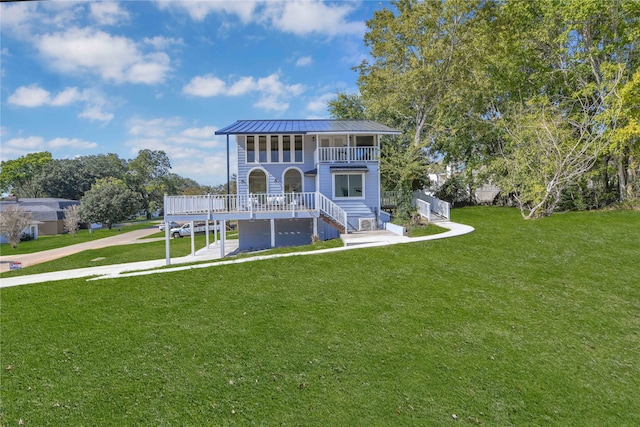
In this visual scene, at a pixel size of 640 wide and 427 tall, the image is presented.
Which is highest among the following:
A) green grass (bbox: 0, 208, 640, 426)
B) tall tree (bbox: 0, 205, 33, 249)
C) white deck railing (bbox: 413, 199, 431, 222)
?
white deck railing (bbox: 413, 199, 431, 222)

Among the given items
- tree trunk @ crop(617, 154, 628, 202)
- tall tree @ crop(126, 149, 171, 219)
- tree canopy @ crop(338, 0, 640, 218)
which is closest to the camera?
tree canopy @ crop(338, 0, 640, 218)

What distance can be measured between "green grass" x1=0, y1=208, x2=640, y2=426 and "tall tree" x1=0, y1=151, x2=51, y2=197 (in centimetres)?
7290

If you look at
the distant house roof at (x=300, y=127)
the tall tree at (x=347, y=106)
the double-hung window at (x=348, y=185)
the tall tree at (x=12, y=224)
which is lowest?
the tall tree at (x=12, y=224)

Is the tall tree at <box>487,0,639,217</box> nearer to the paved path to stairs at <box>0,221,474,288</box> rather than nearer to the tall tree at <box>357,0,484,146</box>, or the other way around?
the tall tree at <box>357,0,484,146</box>

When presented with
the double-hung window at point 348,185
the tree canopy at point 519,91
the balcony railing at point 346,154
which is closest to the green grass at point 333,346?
the double-hung window at point 348,185

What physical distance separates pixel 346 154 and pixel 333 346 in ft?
42.4

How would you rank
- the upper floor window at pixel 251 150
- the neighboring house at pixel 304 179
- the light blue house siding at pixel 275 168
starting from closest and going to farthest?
1. the neighboring house at pixel 304 179
2. the light blue house siding at pixel 275 168
3. the upper floor window at pixel 251 150

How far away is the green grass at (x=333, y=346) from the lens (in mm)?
3979

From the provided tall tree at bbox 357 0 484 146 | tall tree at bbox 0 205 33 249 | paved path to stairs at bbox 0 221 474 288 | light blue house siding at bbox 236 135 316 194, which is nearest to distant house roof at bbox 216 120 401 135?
light blue house siding at bbox 236 135 316 194

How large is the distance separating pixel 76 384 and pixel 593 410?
6823mm

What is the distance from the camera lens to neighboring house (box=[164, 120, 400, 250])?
1498cm

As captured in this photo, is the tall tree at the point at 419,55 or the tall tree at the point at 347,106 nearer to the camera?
the tall tree at the point at 419,55

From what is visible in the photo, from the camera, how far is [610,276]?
8.12m

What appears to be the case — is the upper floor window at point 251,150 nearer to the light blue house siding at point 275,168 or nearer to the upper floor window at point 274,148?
the upper floor window at point 274,148
